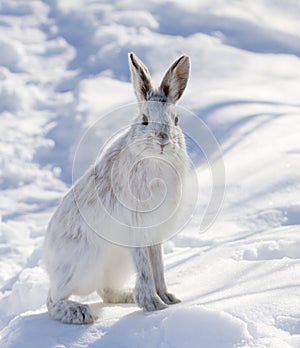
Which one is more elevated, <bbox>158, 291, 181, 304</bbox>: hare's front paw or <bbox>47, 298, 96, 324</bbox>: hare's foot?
<bbox>158, 291, 181, 304</bbox>: hare's front paw

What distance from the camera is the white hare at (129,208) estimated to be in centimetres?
446

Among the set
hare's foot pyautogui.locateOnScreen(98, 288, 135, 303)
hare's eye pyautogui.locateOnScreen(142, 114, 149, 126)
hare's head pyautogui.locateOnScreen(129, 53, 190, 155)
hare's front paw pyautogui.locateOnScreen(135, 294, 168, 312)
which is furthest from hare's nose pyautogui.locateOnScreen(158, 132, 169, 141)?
hare's foot pyautogui.locateOnScreen(98, 288, 135, 303)

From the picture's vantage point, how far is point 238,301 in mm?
4098

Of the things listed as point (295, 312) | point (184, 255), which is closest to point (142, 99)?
point (295, 312)

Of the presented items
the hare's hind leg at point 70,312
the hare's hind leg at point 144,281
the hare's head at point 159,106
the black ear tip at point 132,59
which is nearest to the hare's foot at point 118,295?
the hare's hind leg at point 70,312

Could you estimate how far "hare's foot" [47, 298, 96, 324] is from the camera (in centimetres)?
439

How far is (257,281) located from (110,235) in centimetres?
119

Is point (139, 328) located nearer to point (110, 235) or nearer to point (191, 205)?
point (110, 235)

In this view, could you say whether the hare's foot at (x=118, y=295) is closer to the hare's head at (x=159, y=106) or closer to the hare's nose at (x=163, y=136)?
the hare's head at (x=159, y=106)

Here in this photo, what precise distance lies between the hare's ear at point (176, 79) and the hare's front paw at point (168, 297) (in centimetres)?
148

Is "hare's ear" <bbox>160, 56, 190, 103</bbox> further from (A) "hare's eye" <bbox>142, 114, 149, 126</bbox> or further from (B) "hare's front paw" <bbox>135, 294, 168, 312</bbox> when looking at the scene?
(B) "hare's front paw" <bbox>135, 294, 168, 312</bbox>

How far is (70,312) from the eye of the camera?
14.7ft

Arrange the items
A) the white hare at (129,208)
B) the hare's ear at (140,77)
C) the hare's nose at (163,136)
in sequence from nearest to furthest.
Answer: the hare's nose at (163,136) < the white hare at (129,208) < the hare's ear at (140,77)

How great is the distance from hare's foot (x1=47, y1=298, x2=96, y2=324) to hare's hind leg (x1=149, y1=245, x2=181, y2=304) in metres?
0.57
